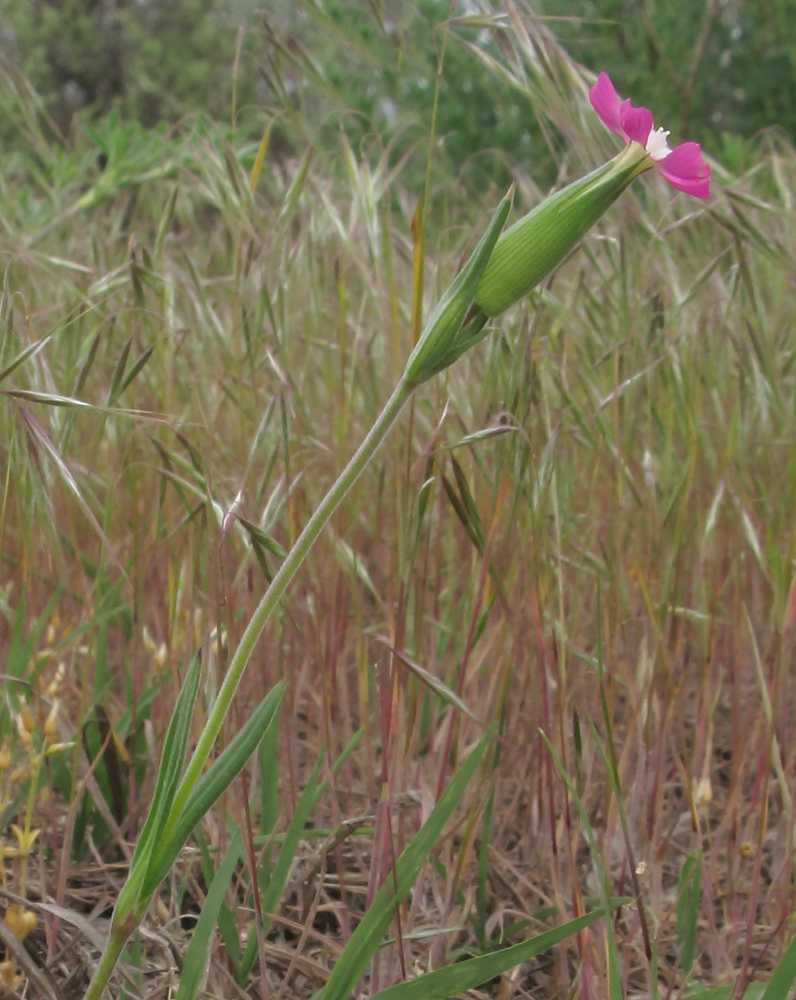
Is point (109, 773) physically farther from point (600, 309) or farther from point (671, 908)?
point (600, 309)

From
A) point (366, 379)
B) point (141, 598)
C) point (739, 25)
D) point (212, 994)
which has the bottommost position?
point (212, 994)

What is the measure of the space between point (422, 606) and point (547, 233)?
0.28 m

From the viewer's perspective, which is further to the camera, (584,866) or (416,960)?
(584,866)

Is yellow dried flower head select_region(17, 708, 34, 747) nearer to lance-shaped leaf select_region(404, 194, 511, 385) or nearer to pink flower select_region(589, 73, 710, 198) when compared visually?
lance-shaped leaf select_region(404, 194, 511, 385)

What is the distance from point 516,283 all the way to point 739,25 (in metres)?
4.13

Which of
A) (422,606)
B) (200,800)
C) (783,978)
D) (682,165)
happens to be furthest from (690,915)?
(682,165)

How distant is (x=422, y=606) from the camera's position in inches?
26.1

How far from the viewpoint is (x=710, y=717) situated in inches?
30.8

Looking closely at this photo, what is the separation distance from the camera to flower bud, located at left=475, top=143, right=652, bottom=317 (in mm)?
479

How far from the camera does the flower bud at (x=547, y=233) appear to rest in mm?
479

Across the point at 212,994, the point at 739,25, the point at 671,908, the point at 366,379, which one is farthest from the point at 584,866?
the point at 739,25

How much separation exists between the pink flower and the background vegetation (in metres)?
0.13

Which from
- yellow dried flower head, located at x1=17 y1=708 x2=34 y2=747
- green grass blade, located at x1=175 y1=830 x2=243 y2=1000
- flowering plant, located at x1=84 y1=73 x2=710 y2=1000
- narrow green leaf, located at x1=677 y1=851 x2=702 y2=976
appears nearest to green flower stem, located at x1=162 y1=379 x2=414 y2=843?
flowering plant, located at x1=84 y1=73 x2=710 y2=1000

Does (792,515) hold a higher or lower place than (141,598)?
higher
